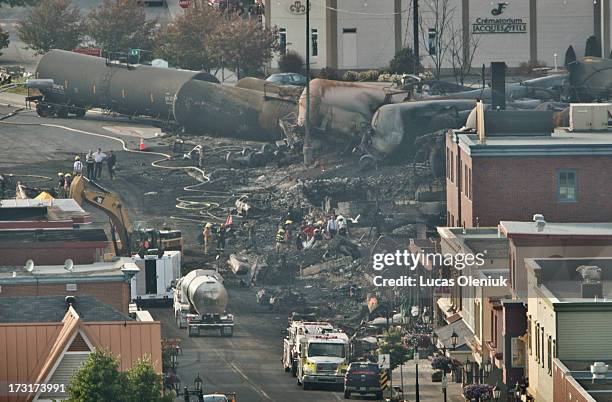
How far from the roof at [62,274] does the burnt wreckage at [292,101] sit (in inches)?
1445

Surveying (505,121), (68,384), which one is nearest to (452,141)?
(505,121)

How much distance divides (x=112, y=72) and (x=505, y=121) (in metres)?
35.6

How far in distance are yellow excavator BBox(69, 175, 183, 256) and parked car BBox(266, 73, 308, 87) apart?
33.2 metres

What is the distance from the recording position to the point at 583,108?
97625 mm

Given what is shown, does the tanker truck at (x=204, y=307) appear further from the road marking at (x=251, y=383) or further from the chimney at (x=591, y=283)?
the chimney at (x=591, y=283)

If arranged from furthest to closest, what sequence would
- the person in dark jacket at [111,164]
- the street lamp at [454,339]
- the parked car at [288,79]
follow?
the parked car at [288,79]
the person in dark jacket at [111,164]
the street lamp at [454,339]

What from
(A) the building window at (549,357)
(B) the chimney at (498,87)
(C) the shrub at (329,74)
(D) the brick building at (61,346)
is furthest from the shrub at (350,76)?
(D) the brick building at (61,346)

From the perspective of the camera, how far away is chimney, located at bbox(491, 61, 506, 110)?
347 feet

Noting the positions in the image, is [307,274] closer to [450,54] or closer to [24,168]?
[24,168]

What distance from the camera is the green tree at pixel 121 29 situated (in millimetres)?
144000

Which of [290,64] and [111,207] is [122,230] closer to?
[111,207]

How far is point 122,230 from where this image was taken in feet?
312

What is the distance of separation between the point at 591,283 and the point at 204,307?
22.3m

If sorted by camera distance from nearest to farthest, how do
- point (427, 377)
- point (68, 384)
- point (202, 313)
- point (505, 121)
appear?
1. point (68, 384)
2. point (427, 377)
3. point (202, 313)
4. point (505, 121)
